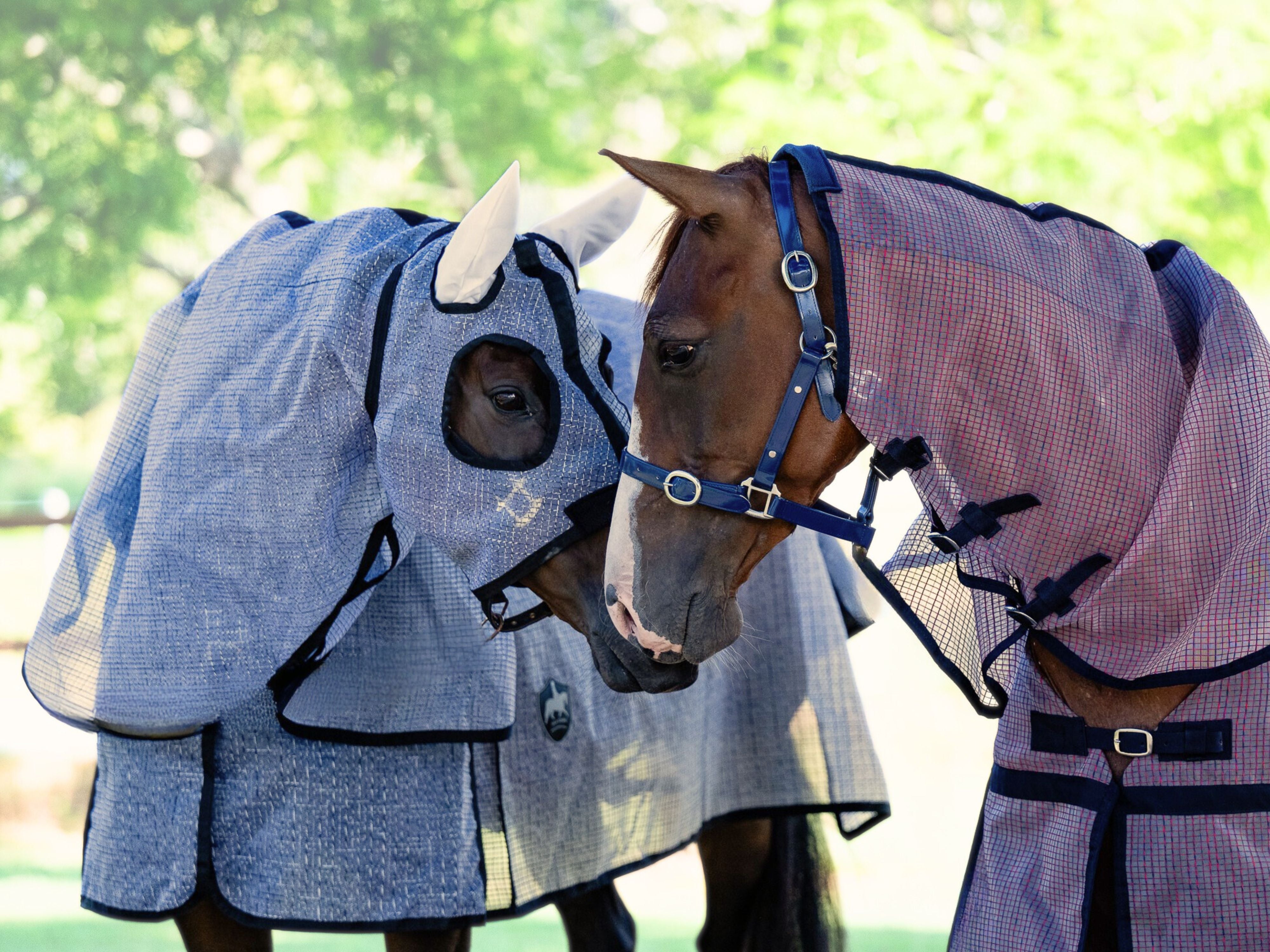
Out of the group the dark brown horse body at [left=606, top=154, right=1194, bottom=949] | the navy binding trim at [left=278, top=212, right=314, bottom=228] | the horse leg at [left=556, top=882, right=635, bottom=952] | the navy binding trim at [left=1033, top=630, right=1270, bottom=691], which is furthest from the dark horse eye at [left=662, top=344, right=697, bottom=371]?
the horse leg at [left=556, top=882, right=635, bottom=952]

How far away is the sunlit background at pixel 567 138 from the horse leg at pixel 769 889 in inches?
40.5

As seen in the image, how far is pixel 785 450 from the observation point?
5.39ft

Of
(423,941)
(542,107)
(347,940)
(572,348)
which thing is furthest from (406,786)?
(542,107)

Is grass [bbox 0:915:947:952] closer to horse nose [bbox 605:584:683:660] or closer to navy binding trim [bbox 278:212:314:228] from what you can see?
navy binding trim [bbox 278:212:314:228]

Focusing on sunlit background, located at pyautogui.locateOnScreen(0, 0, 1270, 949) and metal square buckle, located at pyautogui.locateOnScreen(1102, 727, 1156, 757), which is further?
sunlit background, located at pyautogui.locateOnScreen(0, 0, 1270, 949)

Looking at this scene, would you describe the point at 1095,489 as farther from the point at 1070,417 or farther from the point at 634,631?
the point at 634,631

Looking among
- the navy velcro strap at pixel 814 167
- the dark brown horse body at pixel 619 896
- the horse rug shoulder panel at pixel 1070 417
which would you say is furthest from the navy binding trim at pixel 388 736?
the navy velcro strap at pixel 814 167

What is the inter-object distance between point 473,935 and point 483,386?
138 inches

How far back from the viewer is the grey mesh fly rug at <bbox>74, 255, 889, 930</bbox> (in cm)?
213

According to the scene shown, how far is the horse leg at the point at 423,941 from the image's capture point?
232 centimetres

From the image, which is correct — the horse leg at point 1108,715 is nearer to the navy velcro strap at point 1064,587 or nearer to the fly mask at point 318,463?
the navy velcro strap at point 1064,587

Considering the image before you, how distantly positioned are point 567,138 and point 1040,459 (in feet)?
24.1

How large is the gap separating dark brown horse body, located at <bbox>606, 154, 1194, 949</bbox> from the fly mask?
0.25 metres

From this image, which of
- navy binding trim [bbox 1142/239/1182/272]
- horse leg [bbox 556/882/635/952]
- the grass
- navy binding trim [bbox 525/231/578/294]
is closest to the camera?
navy binding trim [bbox 1142/239/1182/272]
